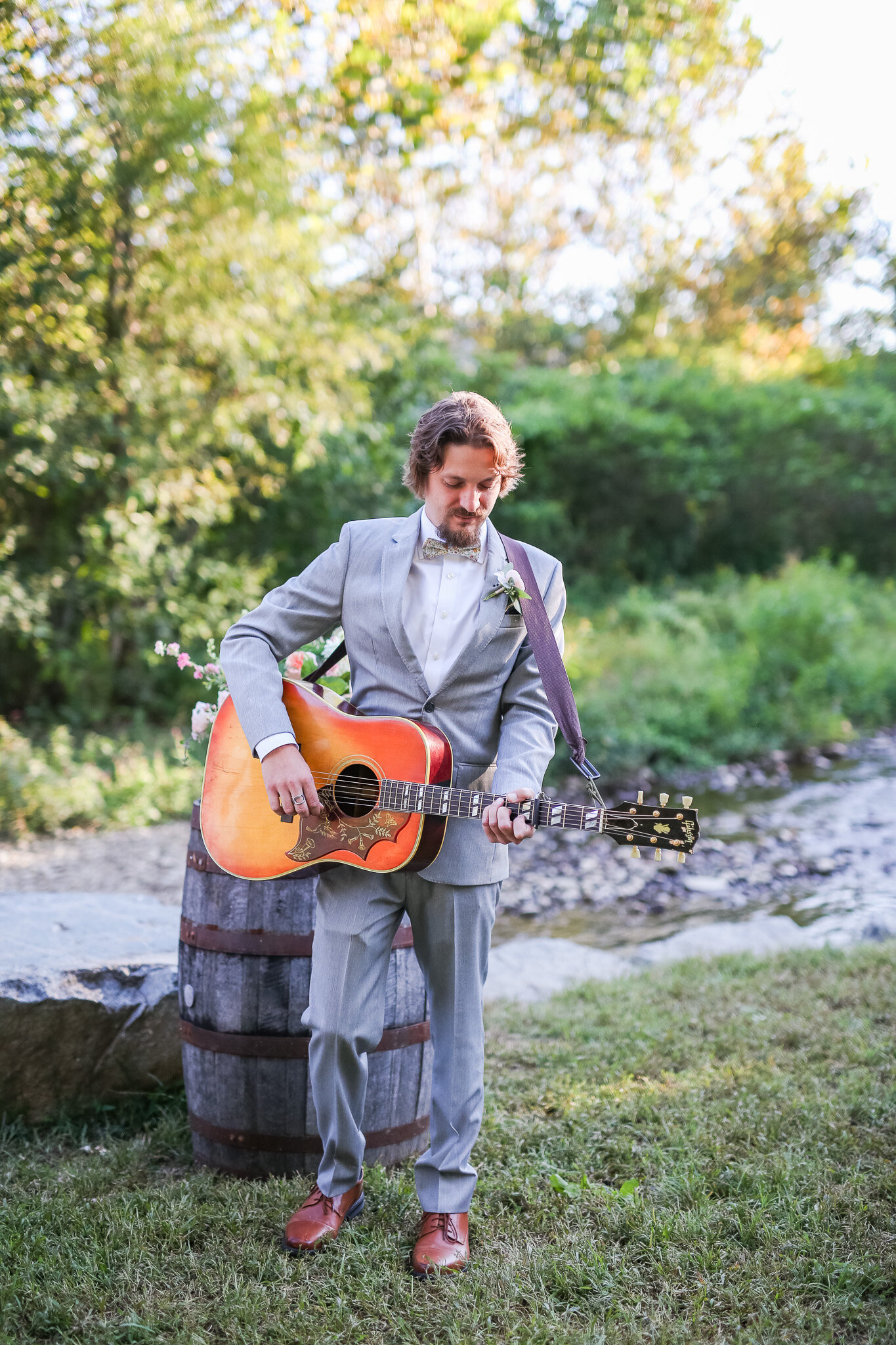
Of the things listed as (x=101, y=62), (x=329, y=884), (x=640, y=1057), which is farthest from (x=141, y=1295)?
(x=101, y=62)

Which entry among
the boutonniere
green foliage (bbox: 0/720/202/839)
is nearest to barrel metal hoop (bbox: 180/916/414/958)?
the boutonniere

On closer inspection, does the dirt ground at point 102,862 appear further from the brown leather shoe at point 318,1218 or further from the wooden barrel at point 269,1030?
the brown leather shoe at point 318,1218

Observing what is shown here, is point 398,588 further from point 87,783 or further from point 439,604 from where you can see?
point 87,783

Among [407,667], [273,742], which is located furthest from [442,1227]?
[407,667]

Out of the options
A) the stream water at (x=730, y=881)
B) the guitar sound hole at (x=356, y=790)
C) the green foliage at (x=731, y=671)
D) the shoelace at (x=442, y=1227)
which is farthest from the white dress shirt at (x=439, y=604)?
the green foliage at (x=731, y=671)

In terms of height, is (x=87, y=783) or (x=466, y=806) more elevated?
(x=466, y=806)

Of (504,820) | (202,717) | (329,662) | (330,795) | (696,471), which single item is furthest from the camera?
(696,471)

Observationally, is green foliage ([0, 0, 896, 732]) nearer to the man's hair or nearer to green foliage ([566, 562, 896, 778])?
green foliage ([566, 562, 896, 778])

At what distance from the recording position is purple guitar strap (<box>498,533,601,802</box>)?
2529 mm

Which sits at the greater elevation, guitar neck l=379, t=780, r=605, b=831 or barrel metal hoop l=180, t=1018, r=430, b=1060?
guitar neck l=379, t=780, r=605, b=831

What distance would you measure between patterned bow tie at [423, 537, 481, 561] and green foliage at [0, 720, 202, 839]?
5200mm

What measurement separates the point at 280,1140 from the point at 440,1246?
0.63 meters

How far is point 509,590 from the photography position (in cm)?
254

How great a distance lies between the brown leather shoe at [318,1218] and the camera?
2504mm
